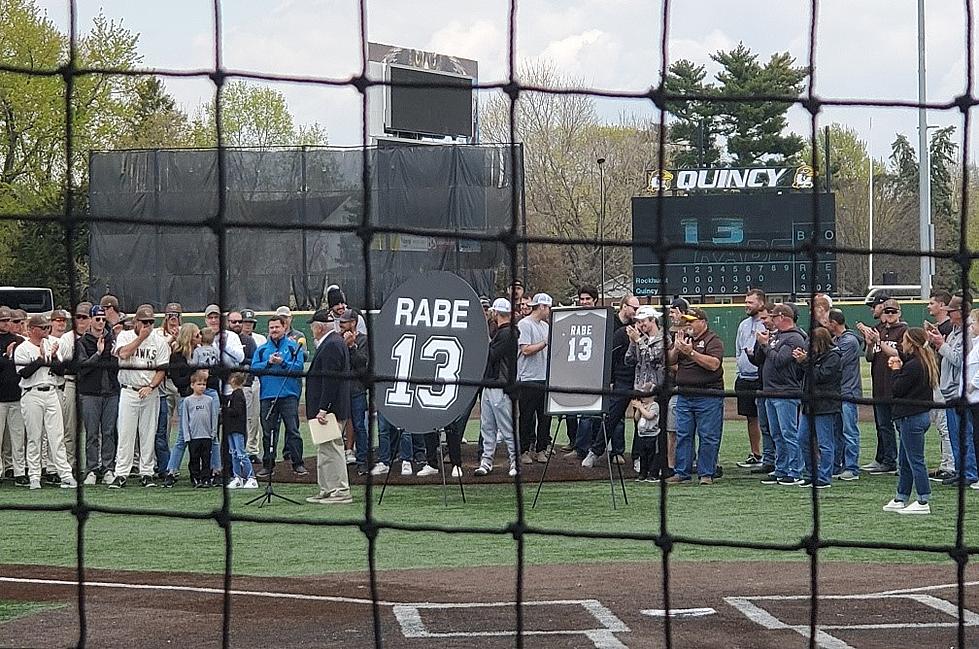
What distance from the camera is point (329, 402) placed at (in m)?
10.0

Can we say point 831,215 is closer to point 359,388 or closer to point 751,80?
point 751,80

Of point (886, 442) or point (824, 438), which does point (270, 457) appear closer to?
point (824, 438)

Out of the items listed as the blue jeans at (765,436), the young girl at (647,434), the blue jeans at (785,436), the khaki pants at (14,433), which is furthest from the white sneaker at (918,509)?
the khaki pants at (14,433)

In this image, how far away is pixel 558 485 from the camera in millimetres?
11836

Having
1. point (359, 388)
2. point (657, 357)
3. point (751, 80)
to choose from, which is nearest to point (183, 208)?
point (751, 80)

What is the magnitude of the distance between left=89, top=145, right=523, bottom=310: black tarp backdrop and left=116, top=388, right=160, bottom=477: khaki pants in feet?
59.2

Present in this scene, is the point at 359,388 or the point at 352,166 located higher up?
the point at 352,166

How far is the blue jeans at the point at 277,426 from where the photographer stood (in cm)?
1153

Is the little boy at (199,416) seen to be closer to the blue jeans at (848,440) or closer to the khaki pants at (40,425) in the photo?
the khaki pants at (40,425)

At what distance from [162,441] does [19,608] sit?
5.93 meters

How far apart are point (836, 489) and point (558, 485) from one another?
237 cm

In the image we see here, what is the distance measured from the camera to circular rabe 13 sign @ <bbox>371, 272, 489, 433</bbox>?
859 cm

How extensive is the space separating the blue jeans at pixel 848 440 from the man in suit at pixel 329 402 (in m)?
4.46

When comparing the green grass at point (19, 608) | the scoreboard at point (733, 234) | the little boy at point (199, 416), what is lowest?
the green grass at point (19, 608)
